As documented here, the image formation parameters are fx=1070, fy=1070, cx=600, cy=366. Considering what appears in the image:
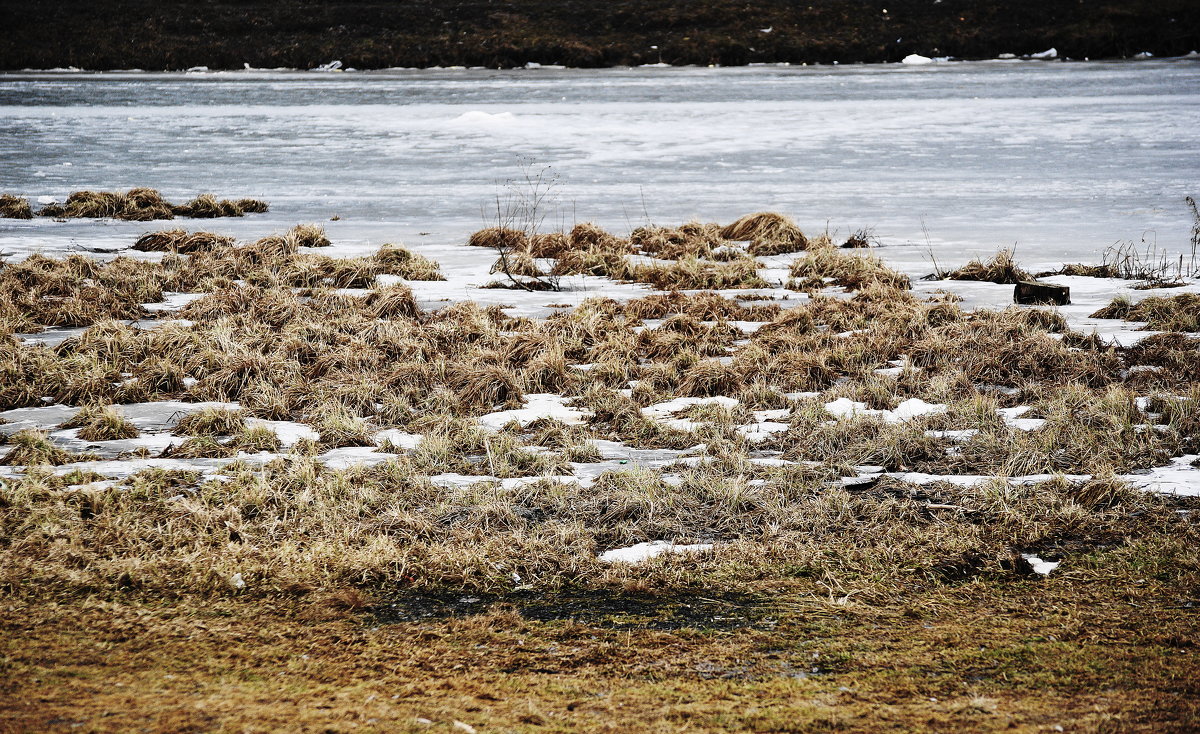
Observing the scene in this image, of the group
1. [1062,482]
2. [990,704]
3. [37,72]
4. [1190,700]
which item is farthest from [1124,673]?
[37,72]

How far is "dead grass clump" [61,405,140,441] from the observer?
22.2 ft

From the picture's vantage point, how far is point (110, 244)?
1437cm

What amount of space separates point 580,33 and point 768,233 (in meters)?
52.5

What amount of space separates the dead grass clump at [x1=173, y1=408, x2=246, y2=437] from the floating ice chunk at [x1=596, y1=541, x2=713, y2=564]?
2.94 meters

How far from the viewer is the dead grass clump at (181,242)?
13.5 meters

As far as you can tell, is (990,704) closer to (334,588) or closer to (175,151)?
(334,588)

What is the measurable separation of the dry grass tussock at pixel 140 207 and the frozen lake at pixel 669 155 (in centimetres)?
59

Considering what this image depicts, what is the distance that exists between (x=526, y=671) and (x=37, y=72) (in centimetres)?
6320

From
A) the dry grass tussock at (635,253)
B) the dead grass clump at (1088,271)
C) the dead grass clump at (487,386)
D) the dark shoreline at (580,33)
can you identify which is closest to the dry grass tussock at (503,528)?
the dead grass clump at (487,386)

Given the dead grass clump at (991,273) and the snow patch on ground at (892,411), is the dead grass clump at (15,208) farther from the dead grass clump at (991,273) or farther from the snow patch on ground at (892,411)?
the snow patch on ground at (892,411)

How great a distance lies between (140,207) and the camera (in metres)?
17.1

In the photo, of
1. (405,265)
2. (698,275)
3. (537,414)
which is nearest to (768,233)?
(698,275)

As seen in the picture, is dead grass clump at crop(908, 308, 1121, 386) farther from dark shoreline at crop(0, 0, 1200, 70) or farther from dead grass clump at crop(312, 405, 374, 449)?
dark shoreline at crop(0, 0, 1200, 70)

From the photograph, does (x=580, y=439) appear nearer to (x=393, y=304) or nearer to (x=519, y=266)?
(x=393, y=304)
